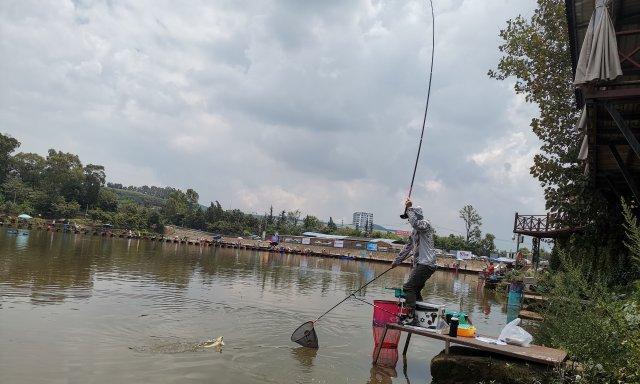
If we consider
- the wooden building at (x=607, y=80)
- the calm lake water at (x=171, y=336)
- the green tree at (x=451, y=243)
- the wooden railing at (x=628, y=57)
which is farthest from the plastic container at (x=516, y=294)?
the green tree at (x=451, y=243)

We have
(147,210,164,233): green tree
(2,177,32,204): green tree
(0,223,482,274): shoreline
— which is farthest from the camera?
(147,210,164,233): green tree

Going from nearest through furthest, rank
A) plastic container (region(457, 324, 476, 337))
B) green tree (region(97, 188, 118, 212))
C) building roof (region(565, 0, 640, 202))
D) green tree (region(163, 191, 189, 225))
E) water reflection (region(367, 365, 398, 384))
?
plastic container (region(457, 324, 476, 337)) < water reflection (region(367, 365, 398, 384)) < building roof (region(565, 0, 640, 202)) < green tree (region(97, 188, 118, 212)) < green tree (region(163, 191, 189, 225))

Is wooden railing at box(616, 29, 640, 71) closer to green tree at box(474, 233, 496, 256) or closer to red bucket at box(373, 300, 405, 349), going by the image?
red bucket at box(373, 300, 405, 349)

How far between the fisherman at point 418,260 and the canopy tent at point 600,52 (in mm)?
3886

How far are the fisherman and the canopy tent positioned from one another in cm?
389

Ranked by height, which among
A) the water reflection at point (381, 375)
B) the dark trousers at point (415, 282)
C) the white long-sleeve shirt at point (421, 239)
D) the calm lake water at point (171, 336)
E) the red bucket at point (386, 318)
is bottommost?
the calm lake water at point (171, 336)

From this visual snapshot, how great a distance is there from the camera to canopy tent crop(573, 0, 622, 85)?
7.85m

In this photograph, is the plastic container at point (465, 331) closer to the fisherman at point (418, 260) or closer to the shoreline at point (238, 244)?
the fisherman at point (418, 260)

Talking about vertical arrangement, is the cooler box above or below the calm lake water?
above

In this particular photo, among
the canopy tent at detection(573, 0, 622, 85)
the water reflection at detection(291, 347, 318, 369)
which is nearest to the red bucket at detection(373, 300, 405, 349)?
the water reflection at detection(291, 347, 318, 369)

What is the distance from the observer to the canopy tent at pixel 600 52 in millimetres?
7852

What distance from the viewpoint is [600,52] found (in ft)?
26.0

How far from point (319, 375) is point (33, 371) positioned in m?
3.81

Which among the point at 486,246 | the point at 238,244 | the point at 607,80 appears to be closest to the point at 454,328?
the point at 607,80
